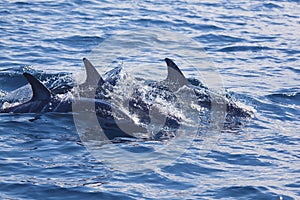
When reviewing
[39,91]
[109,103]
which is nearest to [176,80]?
[109,103]

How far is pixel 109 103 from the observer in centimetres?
1221

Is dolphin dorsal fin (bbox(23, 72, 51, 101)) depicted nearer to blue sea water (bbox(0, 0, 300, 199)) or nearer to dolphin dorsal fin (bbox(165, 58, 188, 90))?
blue sea water (bbox(0, 0, 300, 199))

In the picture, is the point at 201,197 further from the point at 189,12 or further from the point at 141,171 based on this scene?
the point at 189,12

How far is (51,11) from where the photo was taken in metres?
22.7

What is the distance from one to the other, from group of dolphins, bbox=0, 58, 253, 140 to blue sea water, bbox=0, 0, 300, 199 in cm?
37

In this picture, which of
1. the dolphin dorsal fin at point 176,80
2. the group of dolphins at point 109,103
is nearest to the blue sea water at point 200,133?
the group of dolphins at point 109,103

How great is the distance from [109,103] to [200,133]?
5.51ft

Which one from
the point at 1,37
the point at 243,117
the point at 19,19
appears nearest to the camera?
the point at 243,117

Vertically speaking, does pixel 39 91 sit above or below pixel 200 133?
above

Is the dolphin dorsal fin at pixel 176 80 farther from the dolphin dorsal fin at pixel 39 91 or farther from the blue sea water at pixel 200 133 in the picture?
the dolphin dorsal fin at pixel 39 91

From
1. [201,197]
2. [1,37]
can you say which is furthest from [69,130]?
[1,37]

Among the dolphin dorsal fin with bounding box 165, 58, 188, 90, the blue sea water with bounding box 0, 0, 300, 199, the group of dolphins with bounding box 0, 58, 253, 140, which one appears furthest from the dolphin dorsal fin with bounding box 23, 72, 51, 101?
the dolphin dorsal fin with bounding box 165, 58, 188, 90

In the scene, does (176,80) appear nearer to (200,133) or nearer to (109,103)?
(109,103)

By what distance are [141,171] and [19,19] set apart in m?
12.7
